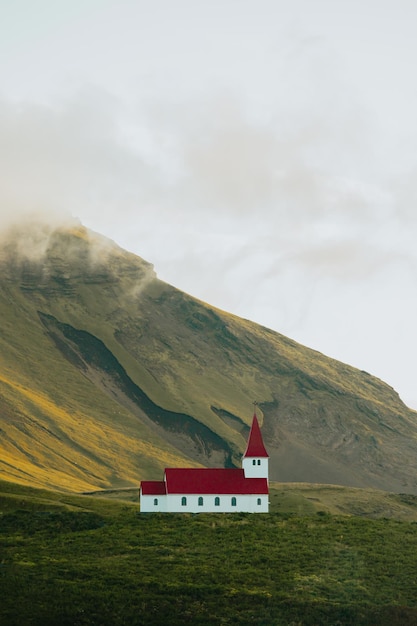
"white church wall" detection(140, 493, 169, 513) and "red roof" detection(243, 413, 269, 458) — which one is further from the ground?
"red roof" detection(243, 413, 269, 458)

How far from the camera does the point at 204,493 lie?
98562mm

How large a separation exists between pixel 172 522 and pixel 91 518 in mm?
6915

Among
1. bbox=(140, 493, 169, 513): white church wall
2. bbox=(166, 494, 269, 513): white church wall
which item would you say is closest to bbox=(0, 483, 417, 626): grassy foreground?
bbox=(140, 493, 169, 513): white church wall

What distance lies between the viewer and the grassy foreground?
57.0 meters

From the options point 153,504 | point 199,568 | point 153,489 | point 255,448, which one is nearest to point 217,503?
point 153,504

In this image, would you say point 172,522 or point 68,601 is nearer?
point 68,601

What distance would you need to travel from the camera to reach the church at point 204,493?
98.2 meters

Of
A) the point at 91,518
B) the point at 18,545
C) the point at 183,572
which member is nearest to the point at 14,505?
the point at 91,518

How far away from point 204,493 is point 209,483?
4.24 feet

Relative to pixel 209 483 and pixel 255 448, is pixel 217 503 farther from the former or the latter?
pixel 255 448

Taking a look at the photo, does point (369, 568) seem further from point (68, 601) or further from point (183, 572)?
point (68, 601)

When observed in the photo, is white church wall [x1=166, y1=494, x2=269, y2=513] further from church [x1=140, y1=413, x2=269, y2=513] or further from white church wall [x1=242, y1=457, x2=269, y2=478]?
white church wall [x1=242, y1=457, x2=269, y2=478]

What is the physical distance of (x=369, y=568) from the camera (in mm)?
71812

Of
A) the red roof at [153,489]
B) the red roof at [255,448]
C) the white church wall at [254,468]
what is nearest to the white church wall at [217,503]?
the red roof at [153,489]
